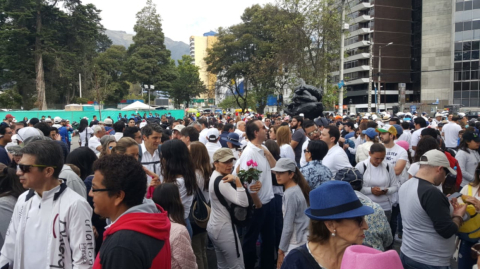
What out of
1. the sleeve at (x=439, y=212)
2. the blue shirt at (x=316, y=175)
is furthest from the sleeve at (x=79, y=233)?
the sleeve at (x=439, y=212)

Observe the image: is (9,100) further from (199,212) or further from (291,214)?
(291,214)

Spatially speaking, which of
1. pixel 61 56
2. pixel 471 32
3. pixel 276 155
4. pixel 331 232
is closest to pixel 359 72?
pixel 471 32

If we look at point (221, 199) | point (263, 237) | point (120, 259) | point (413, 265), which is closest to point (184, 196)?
point (221, 199)

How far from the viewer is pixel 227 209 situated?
166 inches

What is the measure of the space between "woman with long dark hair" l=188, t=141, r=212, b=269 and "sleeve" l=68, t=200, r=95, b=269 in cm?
183

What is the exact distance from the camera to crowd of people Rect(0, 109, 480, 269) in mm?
2107

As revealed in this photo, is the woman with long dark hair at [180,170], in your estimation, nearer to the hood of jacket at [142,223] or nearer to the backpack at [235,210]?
the backpack at [235,210]

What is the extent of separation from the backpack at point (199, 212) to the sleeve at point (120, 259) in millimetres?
2296

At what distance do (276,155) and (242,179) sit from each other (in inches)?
80.0

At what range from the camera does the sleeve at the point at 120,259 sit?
1906 millimetres

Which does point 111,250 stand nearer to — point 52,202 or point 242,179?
point 52,202

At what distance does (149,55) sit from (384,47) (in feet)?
127

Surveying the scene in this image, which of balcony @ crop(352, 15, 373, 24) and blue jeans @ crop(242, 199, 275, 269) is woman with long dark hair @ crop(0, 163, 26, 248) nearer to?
blue jeans @ crop(242, 199, 275, 269)

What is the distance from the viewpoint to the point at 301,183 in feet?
13.7
